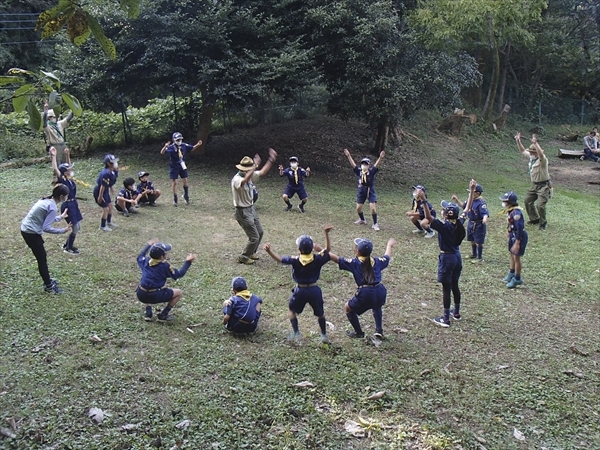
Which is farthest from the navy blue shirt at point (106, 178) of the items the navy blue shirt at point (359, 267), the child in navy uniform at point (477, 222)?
the child in navy uniform at point (477, 222)

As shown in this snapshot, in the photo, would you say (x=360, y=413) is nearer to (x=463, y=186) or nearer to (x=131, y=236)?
(x=131, y=236)

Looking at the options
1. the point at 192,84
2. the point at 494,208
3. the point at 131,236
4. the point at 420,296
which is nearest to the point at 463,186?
the point at 494,208

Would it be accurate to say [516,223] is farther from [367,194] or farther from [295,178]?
[295,178]

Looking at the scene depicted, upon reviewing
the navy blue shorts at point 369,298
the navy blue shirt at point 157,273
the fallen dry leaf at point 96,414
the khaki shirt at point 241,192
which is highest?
the khaki shirt at point 241,192

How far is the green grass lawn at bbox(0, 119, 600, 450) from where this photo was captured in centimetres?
539

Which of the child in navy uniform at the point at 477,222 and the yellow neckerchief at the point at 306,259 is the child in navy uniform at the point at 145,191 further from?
the yellow neckerchief at the point at 306,259

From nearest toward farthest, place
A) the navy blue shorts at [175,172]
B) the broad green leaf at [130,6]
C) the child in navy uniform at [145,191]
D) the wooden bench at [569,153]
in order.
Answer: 1. the broad green leaf at [130,6]
2. the child in navy uniform at [145,191]
3. the navy blue shorts at [175,172]
4. the wooden bench at [569,153]

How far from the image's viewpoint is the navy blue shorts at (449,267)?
7.63m

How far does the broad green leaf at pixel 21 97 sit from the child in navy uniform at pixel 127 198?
Answer: 9588 millimetres

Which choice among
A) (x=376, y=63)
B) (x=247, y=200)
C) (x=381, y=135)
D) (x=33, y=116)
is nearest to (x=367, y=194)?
(x=247, y=200)

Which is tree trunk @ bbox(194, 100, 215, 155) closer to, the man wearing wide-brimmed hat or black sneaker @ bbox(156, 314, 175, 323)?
the man wearing wide-brimmed hat

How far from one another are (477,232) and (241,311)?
5.96m

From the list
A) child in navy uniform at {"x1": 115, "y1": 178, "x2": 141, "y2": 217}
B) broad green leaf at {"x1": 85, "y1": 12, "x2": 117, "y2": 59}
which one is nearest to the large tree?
child in navy uniform at {"x1": 115, "y1": 178, "x2": 141, "y2": 217}

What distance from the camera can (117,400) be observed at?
221 inches
